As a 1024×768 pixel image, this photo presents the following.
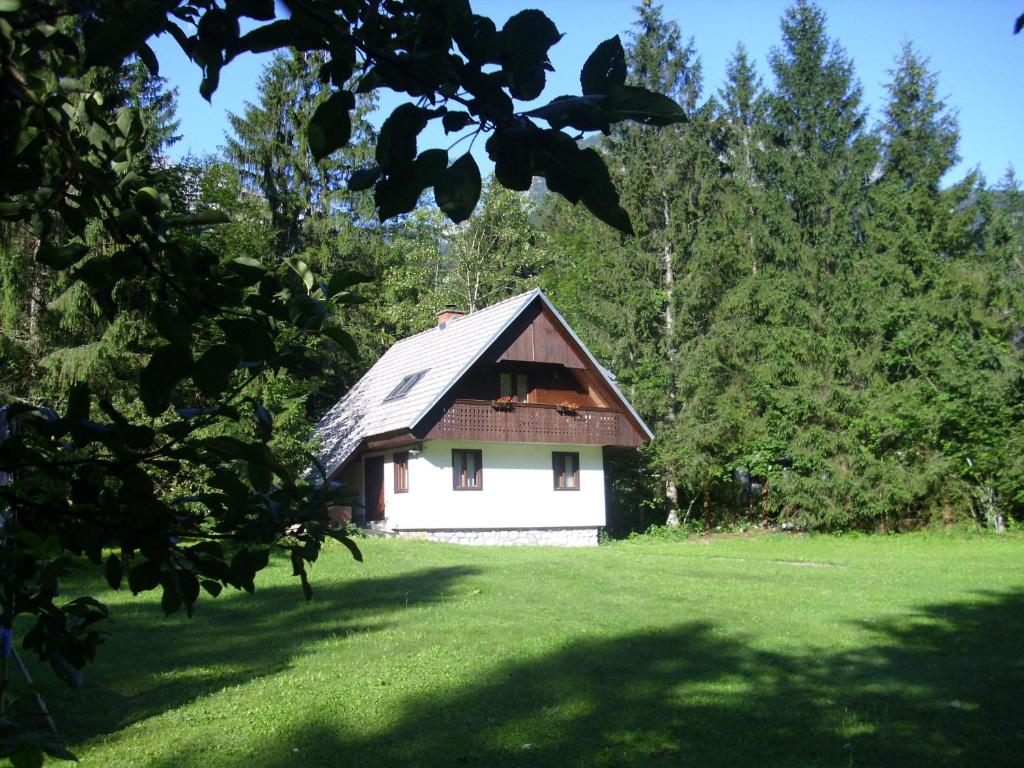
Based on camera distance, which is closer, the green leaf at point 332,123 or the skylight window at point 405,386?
the green leaf at point 332,123

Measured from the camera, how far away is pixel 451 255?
39.3 metres

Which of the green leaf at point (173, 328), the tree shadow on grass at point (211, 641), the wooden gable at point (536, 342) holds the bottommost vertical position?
the tree shadow on grass at point (211, 641)

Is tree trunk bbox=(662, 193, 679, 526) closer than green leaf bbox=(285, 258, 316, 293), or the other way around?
green leaf bbox=(285, 258, 316, 293)

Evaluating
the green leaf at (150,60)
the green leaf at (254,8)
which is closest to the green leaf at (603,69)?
the green leaf at (254,8)

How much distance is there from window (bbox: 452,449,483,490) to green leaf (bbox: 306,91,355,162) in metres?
21.7

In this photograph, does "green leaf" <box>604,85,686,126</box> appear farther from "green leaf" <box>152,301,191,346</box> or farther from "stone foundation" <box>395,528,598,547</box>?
"stone foundation" <box>395,528,598,547</box>

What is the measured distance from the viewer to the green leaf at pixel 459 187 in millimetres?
1250

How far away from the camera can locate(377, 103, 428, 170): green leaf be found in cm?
129

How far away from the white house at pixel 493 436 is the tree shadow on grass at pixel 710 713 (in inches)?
572

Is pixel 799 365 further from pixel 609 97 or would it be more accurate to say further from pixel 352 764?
pixel 609 97

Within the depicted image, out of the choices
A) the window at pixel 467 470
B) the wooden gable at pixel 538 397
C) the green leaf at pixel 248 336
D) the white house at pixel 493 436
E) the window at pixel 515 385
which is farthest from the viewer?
the window at pixel 515 385

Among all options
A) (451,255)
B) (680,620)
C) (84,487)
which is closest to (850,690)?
(680,620)

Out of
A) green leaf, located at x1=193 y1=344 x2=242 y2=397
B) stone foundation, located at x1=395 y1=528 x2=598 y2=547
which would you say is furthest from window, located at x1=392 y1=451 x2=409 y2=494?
green leaf, located at x1=193 y1=344 x2=242 y2=397

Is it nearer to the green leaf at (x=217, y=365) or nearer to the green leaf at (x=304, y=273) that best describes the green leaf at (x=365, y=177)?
the green leaf at (x=217, y=365)
